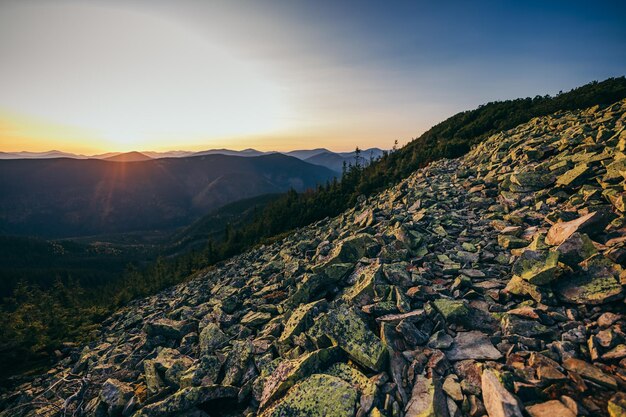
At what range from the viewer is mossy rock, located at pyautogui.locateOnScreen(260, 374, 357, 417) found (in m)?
6.34

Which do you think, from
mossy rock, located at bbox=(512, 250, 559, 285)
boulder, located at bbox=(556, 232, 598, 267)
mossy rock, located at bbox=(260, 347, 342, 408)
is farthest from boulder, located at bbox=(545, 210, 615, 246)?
mossy rock, located at bbox=(260, 347, 342, 408)

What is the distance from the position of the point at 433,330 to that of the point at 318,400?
3.62 meters

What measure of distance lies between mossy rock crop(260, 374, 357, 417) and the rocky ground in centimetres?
3

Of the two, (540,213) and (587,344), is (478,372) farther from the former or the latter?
(540,213)

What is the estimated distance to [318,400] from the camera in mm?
6648

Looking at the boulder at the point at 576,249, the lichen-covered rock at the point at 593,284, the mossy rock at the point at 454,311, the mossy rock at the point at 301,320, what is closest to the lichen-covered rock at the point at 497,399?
the mossy rock at the point at 454,311

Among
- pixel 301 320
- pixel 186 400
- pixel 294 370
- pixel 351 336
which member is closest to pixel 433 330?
pixel 351 336

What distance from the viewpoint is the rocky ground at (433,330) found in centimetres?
577

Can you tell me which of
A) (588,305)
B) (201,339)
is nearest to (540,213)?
(588,305)

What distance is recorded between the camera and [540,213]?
12406mm

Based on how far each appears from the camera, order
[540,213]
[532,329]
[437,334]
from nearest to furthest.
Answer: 1. [532,329]
2. [437,334]
3. [540,213]

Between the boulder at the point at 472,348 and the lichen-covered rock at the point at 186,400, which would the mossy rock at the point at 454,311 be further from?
the lichen-covered rock at the point at 186,400

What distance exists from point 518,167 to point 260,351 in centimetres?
1913

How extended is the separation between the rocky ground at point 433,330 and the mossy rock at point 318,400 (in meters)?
0.03
